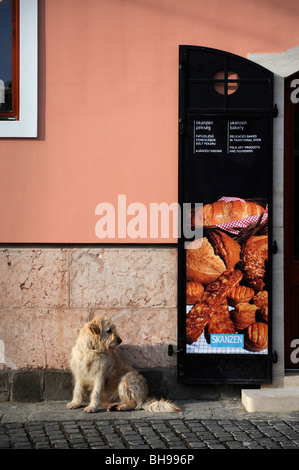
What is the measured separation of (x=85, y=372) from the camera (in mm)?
6410

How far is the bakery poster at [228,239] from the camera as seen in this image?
21.9ft

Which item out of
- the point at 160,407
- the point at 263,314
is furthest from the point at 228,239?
the point at 160,407

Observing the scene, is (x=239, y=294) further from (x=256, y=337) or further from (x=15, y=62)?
(x=15, y=62)

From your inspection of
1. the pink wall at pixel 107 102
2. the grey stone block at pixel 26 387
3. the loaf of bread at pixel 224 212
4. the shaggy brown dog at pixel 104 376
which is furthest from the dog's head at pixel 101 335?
the loaf of bread at pixel 224 212

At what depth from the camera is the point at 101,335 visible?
6.37 meters

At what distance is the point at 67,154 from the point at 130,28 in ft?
4.60

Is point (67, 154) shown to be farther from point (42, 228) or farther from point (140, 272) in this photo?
point (140, 272)

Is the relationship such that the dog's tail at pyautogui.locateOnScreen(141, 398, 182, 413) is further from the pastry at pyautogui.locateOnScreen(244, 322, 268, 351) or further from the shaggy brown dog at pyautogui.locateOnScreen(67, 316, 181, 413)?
the pastry at pyautogui.locateOnScreen(244, 322, 268, 351)

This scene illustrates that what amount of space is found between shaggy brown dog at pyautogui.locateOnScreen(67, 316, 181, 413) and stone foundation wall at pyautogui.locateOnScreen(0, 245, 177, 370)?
325 mm

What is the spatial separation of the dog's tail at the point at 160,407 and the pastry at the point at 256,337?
0.97 m

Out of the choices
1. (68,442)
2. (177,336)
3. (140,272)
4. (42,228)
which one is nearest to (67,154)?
(42,228)

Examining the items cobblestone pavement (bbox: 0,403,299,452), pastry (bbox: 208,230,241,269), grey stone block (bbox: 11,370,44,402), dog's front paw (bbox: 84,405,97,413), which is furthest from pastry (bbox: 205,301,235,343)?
grey stone block (bbox: 11,370,44,402)

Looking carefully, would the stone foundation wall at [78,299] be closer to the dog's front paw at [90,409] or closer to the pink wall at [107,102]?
the pink wall at [107,102]

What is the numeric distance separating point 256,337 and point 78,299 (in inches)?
71.6
